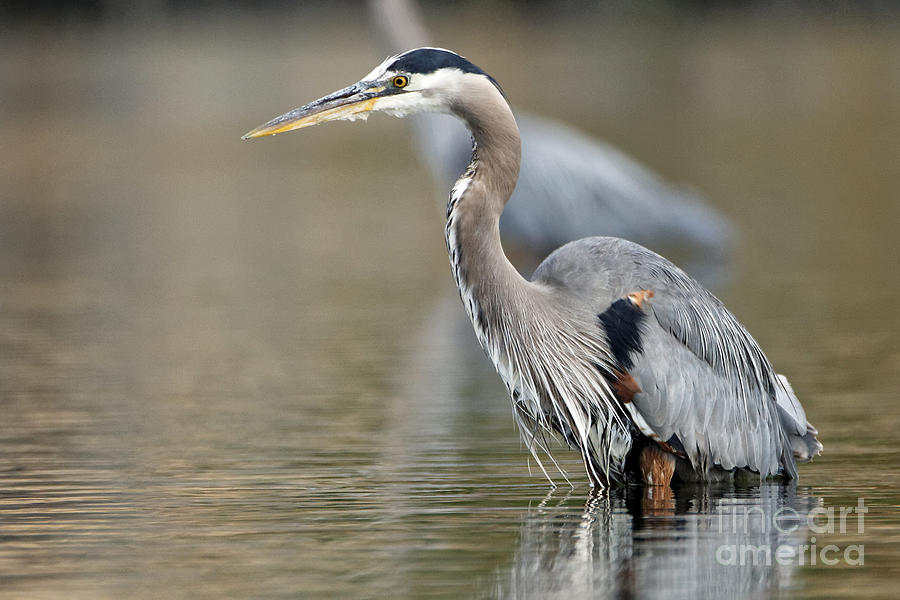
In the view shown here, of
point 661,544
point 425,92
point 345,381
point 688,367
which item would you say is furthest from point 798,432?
point 345,381

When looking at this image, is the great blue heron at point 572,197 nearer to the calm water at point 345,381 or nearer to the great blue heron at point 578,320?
the calm water at point 345,381

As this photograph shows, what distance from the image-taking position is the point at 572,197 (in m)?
15.4

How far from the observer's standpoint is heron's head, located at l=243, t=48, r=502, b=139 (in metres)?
6.50

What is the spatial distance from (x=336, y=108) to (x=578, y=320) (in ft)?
4.01

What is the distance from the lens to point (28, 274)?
1415 centimetres

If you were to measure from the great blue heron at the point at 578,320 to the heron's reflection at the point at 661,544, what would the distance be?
0.63 feet

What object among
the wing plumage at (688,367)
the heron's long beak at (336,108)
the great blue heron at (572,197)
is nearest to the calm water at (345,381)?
the wing plumage at (688,367)

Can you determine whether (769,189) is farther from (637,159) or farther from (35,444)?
(35,444)

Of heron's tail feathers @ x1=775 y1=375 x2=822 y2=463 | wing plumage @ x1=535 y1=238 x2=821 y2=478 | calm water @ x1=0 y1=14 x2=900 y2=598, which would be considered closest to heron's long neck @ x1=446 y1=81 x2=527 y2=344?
wing plumage @ x1=535 y1=238 x2=821 y2=478

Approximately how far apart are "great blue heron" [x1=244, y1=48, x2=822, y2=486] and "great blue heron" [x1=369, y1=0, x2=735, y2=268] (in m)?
7.74

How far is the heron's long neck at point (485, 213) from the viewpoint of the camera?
6.42 meters

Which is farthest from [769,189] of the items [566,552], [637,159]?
[566,552]

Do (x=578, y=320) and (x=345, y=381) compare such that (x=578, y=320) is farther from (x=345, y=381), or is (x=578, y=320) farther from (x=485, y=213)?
(x=345, y=381)

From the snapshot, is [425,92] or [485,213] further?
[425,92]
